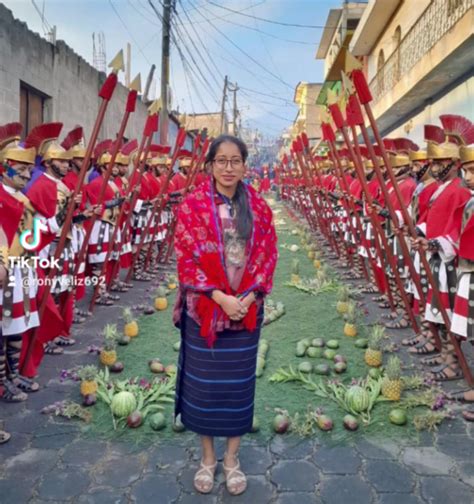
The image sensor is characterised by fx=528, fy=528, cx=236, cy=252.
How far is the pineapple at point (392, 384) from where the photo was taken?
393cm

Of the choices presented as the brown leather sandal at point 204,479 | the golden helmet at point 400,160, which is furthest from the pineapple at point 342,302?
the brown leather sandal at point 204,479

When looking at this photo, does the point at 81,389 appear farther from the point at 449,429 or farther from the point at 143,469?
the point at 449,429

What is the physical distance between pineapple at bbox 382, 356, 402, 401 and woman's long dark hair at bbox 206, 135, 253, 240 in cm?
192

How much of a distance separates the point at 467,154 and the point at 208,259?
2.16m

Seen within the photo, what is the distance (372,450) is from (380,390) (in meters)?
0.84

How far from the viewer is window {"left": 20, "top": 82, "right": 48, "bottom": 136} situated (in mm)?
9445

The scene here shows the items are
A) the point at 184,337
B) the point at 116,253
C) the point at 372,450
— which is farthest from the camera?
the point at 116,253

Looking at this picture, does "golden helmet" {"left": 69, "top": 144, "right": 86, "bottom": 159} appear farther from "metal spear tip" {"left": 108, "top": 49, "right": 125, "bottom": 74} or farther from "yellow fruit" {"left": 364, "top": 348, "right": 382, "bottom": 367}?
"yellow fruit" {"left": 364, "top": 348, "right": 382, "bottom": 367}

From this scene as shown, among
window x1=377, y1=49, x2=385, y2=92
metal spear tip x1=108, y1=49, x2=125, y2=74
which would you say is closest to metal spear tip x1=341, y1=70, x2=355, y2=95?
metal spear tip x1=108, y1=49, x2=125, y2=74

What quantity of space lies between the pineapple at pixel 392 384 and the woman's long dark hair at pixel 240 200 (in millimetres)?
1919

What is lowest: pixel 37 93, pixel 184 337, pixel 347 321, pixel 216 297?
pixel 347 321

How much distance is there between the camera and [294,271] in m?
8.95

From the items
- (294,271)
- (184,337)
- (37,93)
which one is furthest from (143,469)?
(37,93)

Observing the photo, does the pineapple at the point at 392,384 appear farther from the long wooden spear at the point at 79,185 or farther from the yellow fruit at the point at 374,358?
the long wooden spear at the point at 79,185
